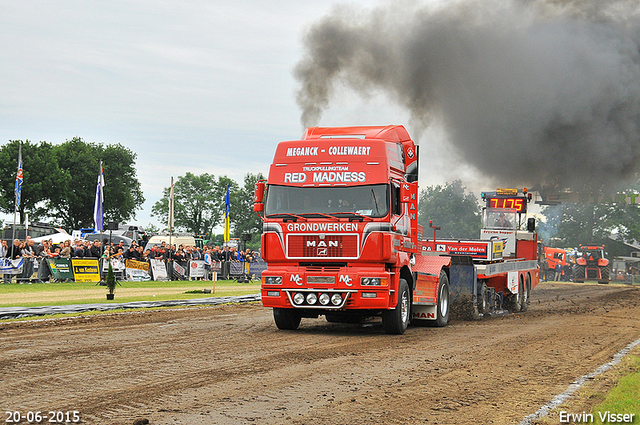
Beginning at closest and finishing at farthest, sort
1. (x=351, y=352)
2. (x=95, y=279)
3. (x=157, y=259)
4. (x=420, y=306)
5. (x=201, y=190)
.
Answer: (x=351, y=352) → (x=420, y=306) → (x=95, y=279) → (x=157, y=259) → (x=201, y=190)

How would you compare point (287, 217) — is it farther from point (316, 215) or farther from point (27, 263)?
point (27, 263)

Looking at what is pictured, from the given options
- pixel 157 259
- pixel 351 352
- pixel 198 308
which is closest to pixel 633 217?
pixel 157 259

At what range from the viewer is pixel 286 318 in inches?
545

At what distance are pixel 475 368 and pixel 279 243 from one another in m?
4.98

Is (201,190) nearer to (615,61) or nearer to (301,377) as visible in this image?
(615,61)

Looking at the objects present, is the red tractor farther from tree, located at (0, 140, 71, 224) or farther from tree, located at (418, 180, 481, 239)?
tree, located at (0, 140, 71, 224)

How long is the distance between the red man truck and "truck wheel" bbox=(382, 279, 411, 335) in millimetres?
19

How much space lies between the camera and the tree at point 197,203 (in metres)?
118

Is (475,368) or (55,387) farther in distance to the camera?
(475,368)

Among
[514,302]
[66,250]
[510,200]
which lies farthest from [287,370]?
[66,250]

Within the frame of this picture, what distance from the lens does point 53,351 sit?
387 inches

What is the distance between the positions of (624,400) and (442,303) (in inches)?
342

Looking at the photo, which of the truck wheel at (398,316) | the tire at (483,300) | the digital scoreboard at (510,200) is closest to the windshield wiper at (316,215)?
the truck wheel at (398,316)

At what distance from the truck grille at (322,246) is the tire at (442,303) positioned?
144 inches
